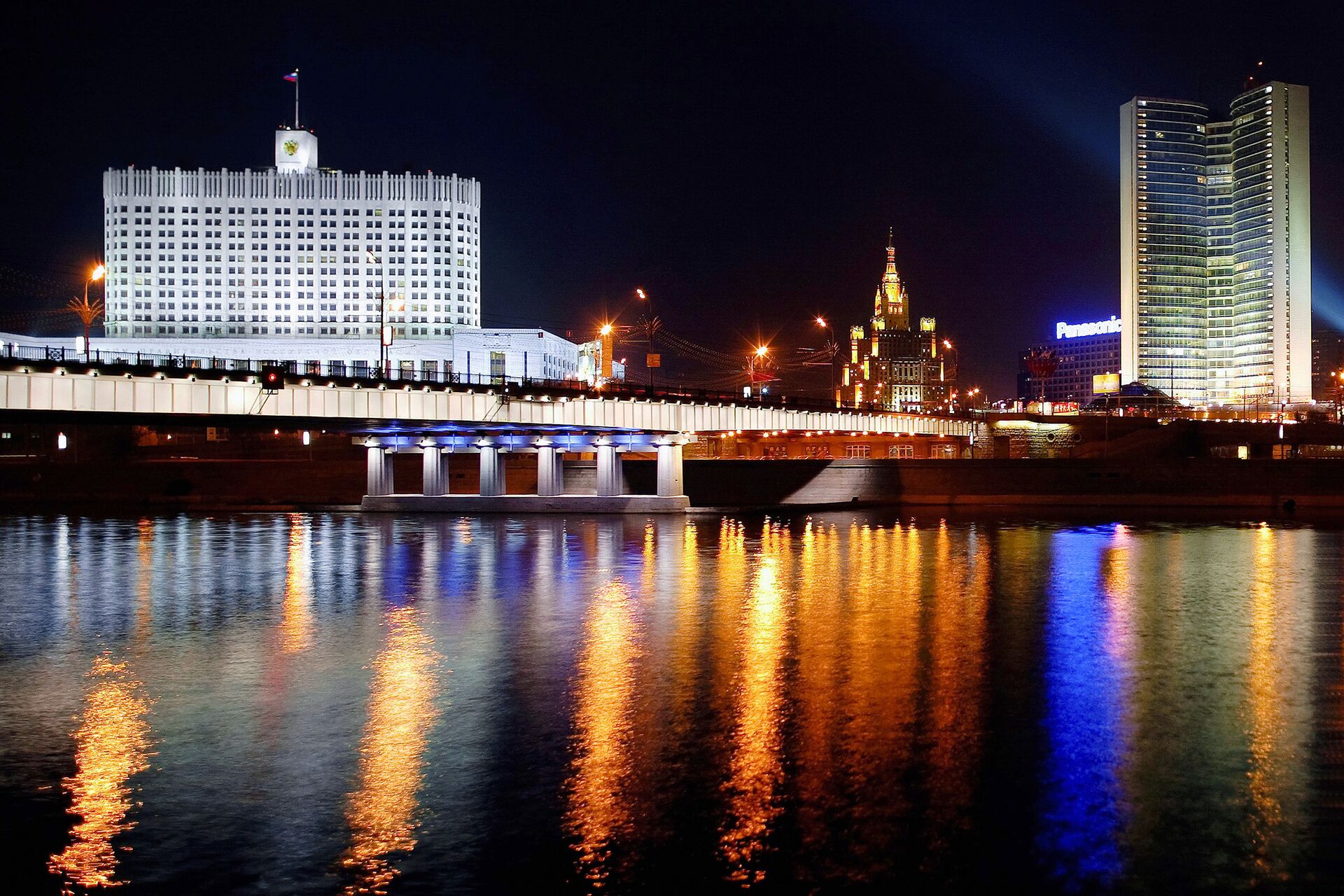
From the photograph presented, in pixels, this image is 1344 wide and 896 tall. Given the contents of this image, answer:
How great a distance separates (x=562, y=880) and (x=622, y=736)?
20.5 feet

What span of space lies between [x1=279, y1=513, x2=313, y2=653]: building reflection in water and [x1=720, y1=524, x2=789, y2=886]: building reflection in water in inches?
430

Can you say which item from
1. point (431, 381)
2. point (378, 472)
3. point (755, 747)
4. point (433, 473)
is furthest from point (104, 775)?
point (378, 472)

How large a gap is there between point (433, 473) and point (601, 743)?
3160 inches

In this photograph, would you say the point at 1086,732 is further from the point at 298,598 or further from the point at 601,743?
the point at 298,598

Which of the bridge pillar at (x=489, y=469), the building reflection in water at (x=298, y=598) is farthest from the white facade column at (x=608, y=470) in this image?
the building reflection in water at (x=298, y=598)

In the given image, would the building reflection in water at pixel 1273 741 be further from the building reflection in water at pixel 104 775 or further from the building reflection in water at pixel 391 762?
the building reflection in water at pixel 104 775

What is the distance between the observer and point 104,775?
16.7 metres

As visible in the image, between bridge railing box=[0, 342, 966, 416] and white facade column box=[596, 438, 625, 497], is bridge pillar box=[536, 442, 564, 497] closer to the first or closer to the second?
white facade column box=[596, 438, 625, 497]

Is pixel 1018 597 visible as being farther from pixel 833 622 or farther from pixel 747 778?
pixel 747 778

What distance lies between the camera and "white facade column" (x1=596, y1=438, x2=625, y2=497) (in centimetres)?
9354

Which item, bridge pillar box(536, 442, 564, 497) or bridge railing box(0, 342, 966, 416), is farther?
bridge pillar box(536, 442, 564, 497)

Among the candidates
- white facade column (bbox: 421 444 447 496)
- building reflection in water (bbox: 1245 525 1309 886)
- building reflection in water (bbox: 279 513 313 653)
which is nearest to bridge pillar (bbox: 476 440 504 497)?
white facade column (bbox: 421 444 447 496)

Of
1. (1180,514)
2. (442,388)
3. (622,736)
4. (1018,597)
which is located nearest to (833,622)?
(1018,597)

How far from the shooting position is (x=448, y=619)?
33.0 meters
